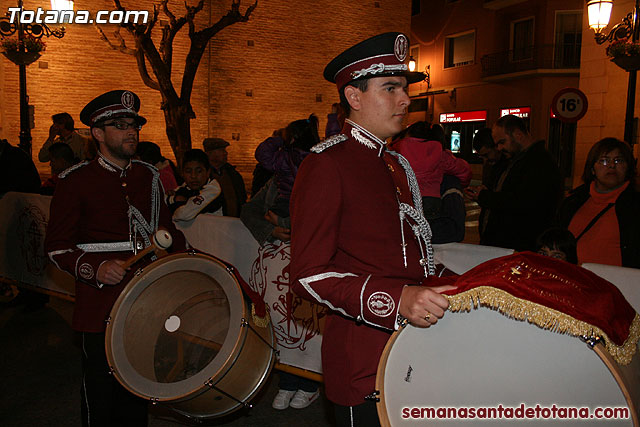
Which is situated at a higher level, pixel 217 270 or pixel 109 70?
pixel 109 70

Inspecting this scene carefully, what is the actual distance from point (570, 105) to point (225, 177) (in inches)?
216

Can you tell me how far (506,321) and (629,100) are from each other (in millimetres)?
9940

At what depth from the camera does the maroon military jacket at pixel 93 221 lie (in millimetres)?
3186

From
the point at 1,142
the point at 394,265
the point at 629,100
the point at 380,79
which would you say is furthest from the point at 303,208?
the point at 629,100

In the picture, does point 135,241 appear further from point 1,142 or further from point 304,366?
point 1,142

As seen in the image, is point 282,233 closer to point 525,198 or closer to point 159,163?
point 525,198

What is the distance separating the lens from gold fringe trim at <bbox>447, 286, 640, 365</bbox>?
1.56m

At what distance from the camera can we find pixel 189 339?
3.41 meters

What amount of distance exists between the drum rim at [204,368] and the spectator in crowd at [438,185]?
5.16 ft

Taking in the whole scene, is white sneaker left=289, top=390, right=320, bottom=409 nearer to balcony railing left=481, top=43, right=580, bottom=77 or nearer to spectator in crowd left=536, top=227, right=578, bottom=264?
spectator in crowd left=536, top=227, right=578, bottom=264

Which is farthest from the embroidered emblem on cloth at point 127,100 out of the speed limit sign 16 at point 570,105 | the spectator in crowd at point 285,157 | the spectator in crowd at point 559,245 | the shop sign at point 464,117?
the shop sign at point 464,117

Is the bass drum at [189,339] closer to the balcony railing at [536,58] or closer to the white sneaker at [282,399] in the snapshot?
the white sneaker at [282,399]

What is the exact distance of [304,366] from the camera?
180 inches

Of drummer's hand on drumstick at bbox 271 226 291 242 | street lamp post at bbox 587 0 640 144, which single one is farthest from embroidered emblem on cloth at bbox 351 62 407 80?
street lamp post at bbox 587 0 640 144
